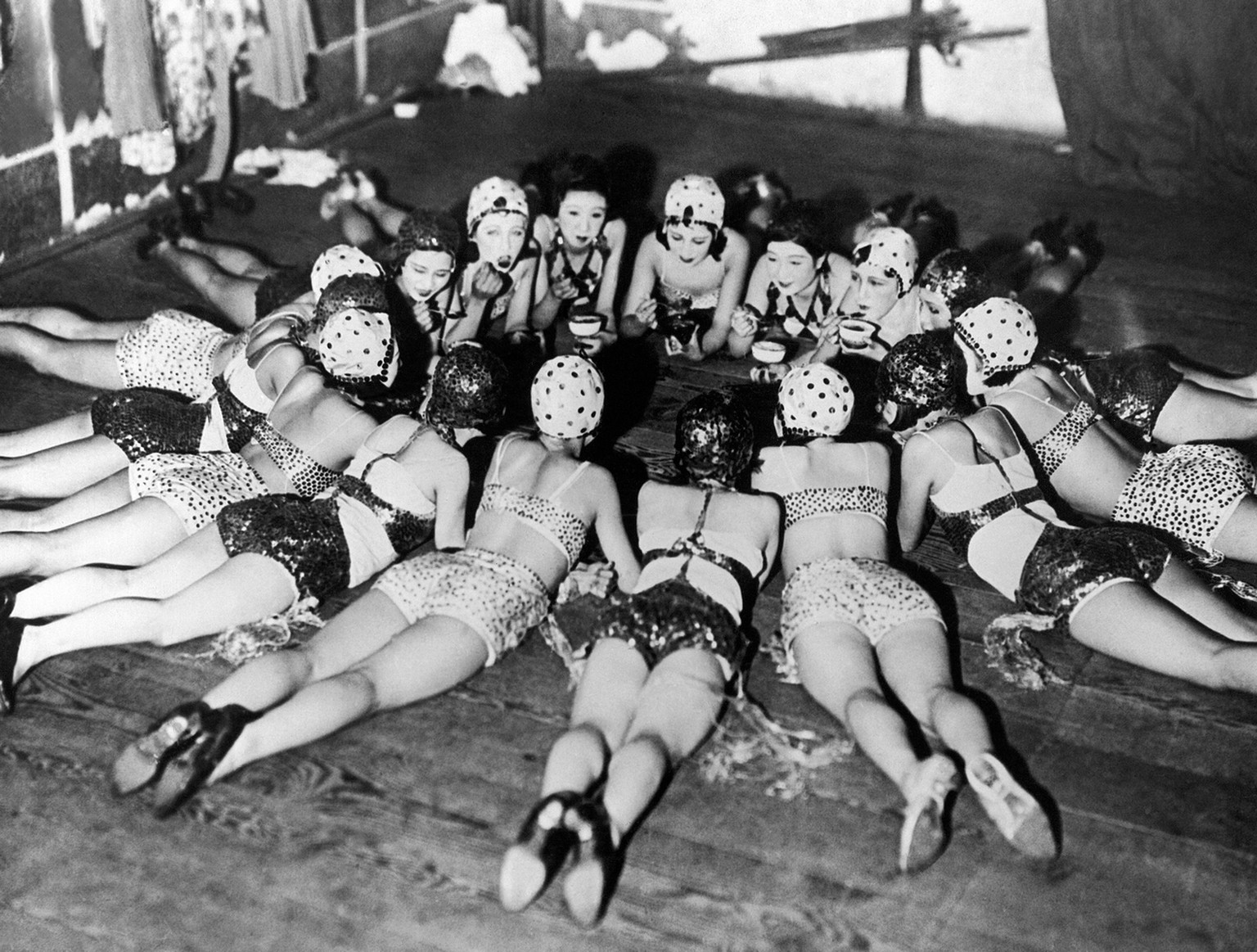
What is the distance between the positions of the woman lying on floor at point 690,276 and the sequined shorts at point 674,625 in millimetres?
2555

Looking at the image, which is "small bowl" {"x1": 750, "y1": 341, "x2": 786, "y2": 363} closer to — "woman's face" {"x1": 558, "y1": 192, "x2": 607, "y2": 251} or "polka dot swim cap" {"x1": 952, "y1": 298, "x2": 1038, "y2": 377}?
"woman's face" {"x1": 558, "y1": 192, "x2": 607, "y2": 251}

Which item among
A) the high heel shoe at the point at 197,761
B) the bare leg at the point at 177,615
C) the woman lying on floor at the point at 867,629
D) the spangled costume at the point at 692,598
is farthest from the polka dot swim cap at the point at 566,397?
the high heel shoe at the point at 197,761

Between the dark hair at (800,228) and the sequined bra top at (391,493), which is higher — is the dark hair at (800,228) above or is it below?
above

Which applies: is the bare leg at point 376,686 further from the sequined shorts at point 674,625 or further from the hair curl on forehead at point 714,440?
the hair curl on forehead at point 714,440

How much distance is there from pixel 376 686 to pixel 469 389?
3.82 ft

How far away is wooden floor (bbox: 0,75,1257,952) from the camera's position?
333 cm

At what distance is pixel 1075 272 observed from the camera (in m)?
7.34

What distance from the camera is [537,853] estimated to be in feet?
10.9

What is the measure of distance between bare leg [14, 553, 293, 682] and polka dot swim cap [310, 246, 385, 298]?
4.83 feet

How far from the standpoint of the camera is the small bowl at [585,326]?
5988mm

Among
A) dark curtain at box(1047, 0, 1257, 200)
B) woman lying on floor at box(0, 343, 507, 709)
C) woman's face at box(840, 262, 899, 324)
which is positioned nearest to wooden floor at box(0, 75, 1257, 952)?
woman lying on floor at box(0, 343, 507, 709)

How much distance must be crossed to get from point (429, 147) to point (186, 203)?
219 centimetres

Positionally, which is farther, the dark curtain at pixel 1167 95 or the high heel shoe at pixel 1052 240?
the dark curtain at pixel 1167 95

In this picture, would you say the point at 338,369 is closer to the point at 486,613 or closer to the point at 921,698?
the point at 486,613
